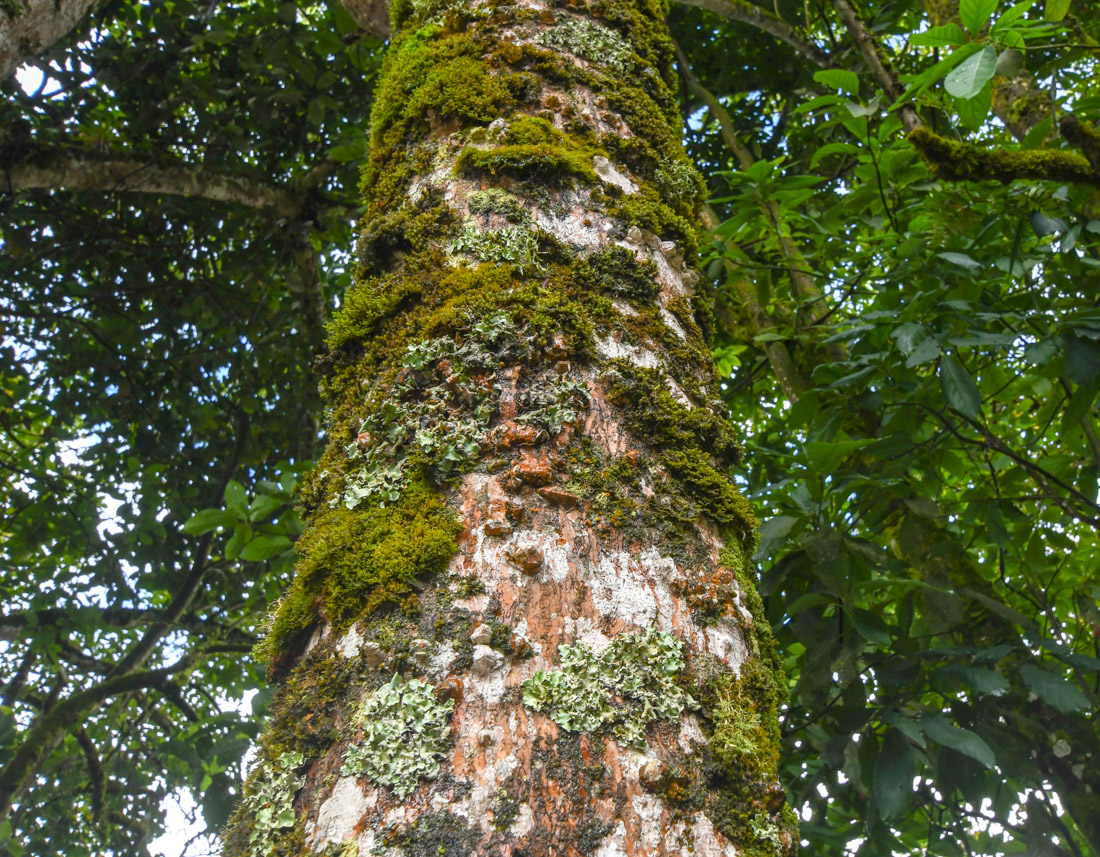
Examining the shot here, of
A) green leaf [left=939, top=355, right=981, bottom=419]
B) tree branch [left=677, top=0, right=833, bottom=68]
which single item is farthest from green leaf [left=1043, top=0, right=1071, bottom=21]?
tree branch [left=677, top=0, right=833, bottom=68]

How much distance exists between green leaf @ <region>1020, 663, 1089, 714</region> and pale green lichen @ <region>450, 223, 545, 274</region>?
1.66 m

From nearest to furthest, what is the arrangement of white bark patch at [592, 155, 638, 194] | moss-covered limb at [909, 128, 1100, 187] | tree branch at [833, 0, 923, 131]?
white bark patch at [592, 155, 638, 194] → moss-covered limb at [909, 128, 1100, 187] → tree branch at [833, 0, 923, 131]

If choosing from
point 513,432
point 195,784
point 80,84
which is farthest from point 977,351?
point 195,784

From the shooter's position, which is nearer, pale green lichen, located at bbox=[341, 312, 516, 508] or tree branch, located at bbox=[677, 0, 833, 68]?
pale green lichen, located at bbox=[341, 312, 516, 508]

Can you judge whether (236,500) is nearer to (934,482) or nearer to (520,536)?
(520,536)

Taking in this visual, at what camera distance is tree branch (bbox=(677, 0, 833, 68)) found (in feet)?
11.3

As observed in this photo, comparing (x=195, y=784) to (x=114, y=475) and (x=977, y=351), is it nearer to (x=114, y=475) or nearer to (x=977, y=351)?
(x=114, y=475)

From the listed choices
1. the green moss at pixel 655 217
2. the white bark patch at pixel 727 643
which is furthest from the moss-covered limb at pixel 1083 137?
the white bark patch at pixel 727 643

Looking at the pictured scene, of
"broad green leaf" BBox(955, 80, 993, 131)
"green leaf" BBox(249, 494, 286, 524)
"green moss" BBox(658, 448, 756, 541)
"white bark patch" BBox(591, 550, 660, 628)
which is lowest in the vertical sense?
"white bark patch" BBox(591, 550, 660, 628)

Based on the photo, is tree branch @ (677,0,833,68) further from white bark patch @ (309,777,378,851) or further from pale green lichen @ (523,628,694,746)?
white bark patch @ (309,777,378,851)

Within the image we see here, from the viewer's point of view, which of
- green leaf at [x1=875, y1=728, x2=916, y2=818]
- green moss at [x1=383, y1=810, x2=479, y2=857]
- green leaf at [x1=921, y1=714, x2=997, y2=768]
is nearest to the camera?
green moss at [x1=383, y1=810, x2=479, y2=857]

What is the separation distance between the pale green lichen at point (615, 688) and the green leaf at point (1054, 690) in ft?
4.85

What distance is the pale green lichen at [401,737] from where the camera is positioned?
76 cm

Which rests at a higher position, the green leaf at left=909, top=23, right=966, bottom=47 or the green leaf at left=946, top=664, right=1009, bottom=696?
the green leaf at left=909, top=23, right=966, bottom=47
